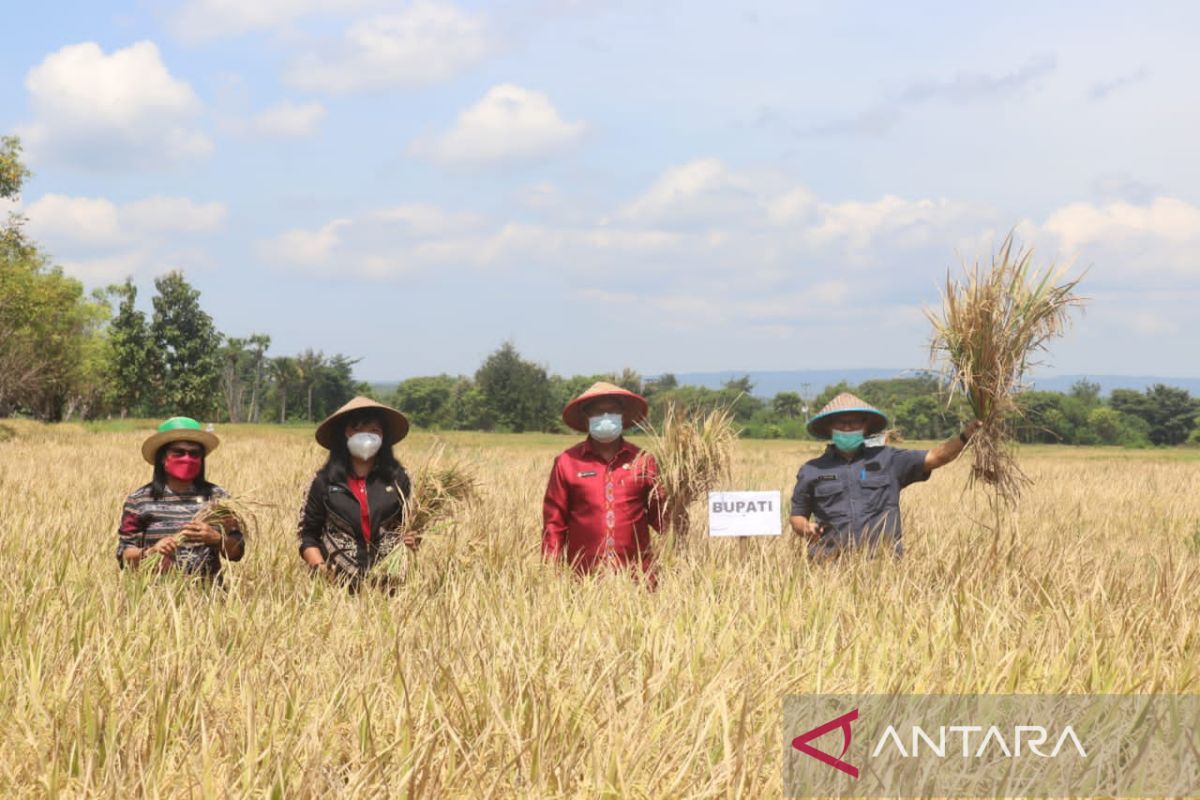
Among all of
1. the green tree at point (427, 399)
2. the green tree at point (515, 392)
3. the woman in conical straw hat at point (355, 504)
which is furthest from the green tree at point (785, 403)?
the woman in conical straw hat at point (355, 504)

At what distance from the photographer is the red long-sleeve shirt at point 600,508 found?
5230 mm

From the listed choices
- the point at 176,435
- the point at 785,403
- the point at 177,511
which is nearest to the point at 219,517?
the point at 177,511

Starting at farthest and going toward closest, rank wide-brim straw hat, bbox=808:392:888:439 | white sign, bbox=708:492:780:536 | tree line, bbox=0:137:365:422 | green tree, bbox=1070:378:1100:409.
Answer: green tree, bbox=1070:378:1100:409 → tree line, bbox=0:137:365:422 → wide-brim straw hat, bbox=808:392:888:439 → white sign, bbox=708:492:780:536

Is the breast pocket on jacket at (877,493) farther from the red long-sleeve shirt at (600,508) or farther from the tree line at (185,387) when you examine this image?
the tree line at (185,387)

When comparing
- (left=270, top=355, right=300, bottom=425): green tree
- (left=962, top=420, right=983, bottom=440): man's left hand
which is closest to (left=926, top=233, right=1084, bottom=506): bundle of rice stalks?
(left=962, top=420, right=983, bottom=440): man's left hand

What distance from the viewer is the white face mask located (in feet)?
16.2

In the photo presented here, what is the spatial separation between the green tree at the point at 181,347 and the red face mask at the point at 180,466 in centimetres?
6832

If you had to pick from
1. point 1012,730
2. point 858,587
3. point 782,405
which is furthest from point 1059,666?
point 782,405

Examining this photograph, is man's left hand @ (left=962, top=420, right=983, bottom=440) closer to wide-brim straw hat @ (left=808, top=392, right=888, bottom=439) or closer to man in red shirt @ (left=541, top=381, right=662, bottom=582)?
wide-brim straw hat @ (left=808, top=392, right=888, bottom=439)

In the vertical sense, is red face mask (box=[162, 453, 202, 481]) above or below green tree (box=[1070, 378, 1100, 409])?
below

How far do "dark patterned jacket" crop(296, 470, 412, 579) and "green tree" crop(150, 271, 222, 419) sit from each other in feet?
225

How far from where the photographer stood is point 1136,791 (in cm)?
254

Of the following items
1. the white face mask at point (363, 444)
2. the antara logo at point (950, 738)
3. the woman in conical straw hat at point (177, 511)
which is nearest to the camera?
the antara logo at point (950, 738)

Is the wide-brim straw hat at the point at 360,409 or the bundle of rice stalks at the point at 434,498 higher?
the wide-brim straw hat at the point at 360,409
